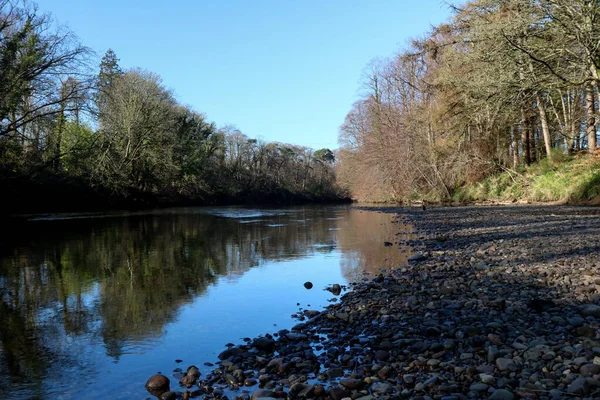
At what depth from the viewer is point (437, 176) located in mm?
31219

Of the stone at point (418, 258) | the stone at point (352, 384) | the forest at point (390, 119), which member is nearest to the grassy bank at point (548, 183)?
the forest at point (390, 119)

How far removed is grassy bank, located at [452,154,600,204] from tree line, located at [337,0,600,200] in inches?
28.8

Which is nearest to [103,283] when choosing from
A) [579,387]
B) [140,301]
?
[140,301]

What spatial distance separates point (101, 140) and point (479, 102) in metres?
25.4

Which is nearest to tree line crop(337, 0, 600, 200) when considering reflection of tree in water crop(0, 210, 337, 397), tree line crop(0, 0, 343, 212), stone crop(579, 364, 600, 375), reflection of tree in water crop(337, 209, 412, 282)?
reflection of tree in water crop(337, 209, 412, 282)

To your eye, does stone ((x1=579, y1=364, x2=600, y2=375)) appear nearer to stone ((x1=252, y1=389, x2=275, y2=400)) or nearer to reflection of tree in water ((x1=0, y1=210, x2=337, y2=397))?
stone ((x1=252, y1=389, x2=275, y2=400))

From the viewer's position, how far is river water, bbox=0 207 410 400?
13.1 feet

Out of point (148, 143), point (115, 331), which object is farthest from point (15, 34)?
point (115, 331)

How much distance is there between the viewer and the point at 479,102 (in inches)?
551

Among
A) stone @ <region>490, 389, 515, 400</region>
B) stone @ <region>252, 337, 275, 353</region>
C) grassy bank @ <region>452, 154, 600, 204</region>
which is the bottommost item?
stone @ <region>252, 337, 275, 353</region>

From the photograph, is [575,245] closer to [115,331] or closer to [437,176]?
[115,331]

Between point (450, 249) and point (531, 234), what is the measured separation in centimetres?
241

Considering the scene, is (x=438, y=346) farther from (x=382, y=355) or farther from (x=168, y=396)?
(x=168, y=396)

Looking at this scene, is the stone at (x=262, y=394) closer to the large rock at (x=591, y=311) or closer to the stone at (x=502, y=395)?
the stone at (x=502, y=395)
